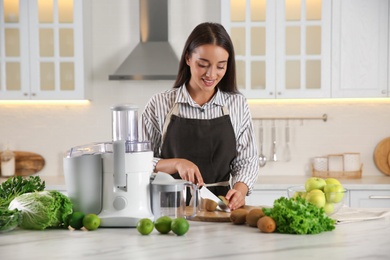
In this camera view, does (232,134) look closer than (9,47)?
Yes

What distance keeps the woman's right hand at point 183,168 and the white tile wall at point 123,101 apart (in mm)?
2495

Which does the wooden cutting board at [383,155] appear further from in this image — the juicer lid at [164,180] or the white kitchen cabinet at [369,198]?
the juicer lid at [164,180]

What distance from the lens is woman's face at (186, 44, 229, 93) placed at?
2.99m

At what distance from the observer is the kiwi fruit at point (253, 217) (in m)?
2.44

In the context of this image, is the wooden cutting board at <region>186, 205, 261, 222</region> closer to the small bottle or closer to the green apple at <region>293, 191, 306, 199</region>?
the green apple at <region>293, 191, 306, 199</region>

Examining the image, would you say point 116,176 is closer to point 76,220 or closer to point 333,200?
point 76,220

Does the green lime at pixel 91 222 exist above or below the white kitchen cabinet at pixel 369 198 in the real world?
above

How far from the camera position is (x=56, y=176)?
545 centimetres

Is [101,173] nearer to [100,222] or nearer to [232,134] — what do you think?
[100,222]

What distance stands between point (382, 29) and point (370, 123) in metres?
0.79

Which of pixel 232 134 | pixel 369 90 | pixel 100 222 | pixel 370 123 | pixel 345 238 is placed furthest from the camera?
pixel 370 123

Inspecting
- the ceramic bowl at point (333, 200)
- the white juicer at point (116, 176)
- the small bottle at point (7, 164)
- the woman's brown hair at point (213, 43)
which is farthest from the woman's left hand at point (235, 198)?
the small bottle at point (7, 164)

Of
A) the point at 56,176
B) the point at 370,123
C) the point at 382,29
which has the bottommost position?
the point at 56,176

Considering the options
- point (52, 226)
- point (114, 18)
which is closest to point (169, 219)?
point (52, 226)
